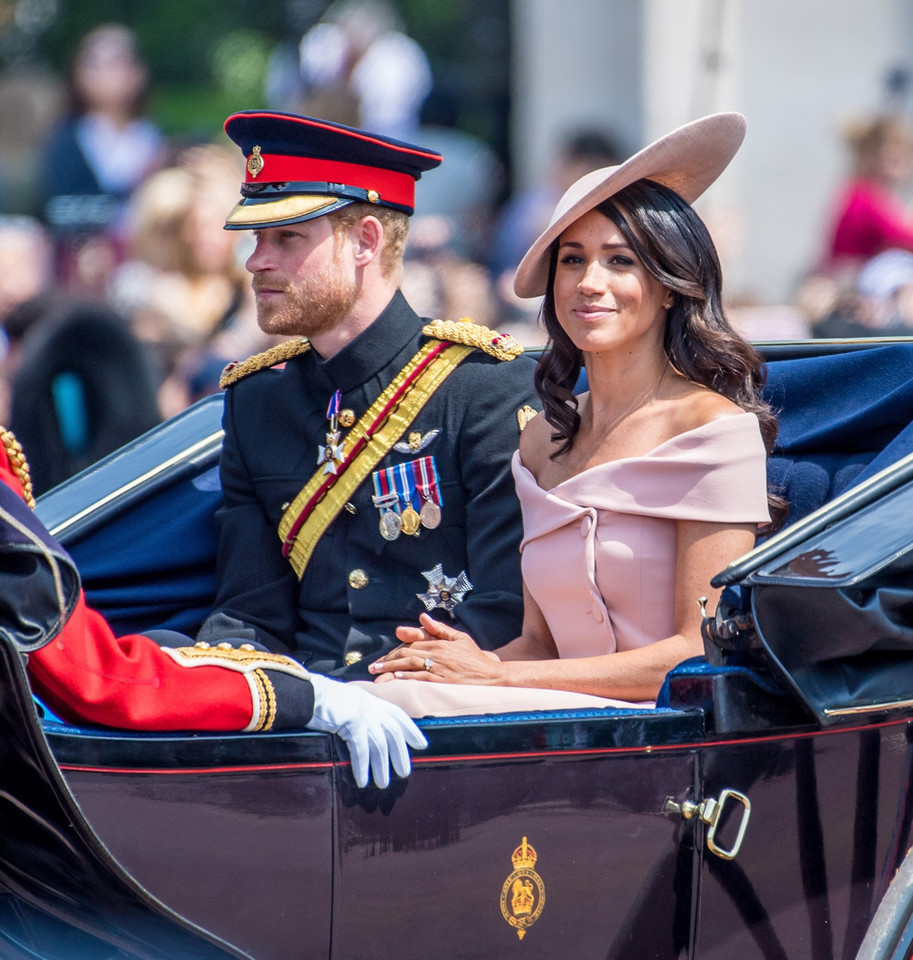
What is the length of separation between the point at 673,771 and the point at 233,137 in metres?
Result: 1.65

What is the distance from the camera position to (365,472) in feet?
10.2

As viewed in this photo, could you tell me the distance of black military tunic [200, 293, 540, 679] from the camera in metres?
3.02

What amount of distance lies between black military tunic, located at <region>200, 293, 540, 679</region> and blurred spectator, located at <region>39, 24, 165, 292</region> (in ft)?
19.0

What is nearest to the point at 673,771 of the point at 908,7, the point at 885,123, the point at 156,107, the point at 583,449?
the point at 583,449

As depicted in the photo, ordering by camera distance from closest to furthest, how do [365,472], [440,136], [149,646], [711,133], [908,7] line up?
1. [149,646]
2. [711,133]
3. [365,472]
4. [908,7]
5. [440,136]

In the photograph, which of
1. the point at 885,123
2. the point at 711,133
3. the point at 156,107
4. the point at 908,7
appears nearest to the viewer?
the point at 711,133

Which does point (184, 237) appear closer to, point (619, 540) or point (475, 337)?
point (475, 337)

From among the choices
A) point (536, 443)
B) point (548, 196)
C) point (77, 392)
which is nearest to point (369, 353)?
point (536, 443)

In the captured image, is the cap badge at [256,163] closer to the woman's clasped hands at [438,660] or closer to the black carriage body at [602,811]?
the woman's clasped hands at [438,660]

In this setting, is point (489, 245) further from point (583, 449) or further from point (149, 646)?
point (149, 646)

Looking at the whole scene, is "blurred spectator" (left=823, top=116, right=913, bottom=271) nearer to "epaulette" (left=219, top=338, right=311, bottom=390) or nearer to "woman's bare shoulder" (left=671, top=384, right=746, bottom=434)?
"epaulette" (left=219, top=338, right=311, bottom=390)

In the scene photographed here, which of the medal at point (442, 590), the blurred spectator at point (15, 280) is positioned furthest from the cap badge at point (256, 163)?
the blurred spectator at point (15, 280)

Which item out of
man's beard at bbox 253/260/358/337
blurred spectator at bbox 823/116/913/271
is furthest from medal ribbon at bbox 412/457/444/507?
blurred spectator at bbox 823/116/913/271

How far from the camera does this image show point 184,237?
274 inches
